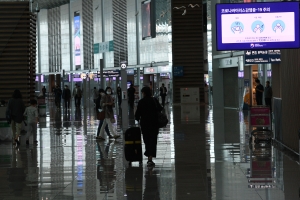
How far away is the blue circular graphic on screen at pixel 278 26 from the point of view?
1573 cm

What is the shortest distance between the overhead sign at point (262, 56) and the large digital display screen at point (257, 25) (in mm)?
6744

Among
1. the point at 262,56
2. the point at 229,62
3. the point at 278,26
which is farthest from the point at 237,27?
the point at 229,62

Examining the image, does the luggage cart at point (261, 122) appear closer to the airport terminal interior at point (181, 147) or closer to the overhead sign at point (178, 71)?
the airport terminal interior at point (181, 147)

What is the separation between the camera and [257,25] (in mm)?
16109

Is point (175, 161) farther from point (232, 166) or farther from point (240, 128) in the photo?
point (240, 128)

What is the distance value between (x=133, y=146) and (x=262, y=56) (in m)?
12.2

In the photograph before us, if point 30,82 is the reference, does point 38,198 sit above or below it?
below

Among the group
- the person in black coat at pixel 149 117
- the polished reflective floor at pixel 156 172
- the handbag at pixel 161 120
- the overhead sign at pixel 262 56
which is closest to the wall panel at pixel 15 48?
the polished reflective floor at pixel 156 172

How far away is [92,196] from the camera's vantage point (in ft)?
31.8

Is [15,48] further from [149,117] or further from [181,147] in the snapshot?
[149,117]

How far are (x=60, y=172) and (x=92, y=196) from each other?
9.56 ft

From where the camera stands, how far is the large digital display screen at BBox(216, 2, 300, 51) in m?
15.7

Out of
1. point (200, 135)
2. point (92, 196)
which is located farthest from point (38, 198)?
point (200, 135)

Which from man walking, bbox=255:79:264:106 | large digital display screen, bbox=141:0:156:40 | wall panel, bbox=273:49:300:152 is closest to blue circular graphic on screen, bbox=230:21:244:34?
wall panel, bbox=273:49:300:152
